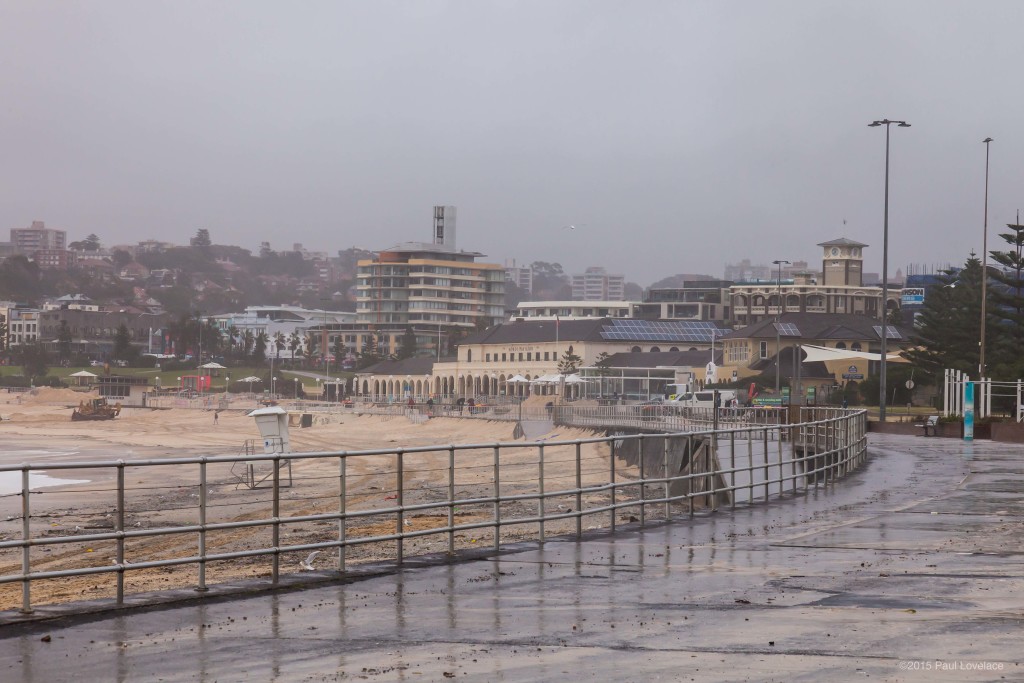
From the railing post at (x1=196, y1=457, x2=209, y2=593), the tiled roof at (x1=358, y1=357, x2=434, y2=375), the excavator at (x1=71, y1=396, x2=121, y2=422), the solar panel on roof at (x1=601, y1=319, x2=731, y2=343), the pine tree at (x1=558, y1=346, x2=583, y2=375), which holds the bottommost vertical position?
the excavator at (x1=71, y1=396, x2=121, y2=422)

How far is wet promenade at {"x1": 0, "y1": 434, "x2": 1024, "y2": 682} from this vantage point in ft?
32.2

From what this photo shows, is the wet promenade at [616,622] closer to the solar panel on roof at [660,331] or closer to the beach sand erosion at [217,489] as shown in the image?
the beach sand erosion at [217,489]

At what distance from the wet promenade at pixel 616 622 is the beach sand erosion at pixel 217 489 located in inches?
49.2

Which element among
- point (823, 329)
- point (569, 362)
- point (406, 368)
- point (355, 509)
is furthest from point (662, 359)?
point (355, 509)

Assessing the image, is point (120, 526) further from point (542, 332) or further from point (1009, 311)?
point (542, 332)

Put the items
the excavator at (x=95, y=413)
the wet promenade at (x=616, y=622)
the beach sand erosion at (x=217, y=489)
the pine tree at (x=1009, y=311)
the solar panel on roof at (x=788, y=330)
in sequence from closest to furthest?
1. the wet promenade at (x=616, y=622)
2. the beach sand erosion at (x=217, y=489)
3. the pine tree at (x=1009, y=311)
4. the excavator at (x=95, y=413)
5. the solar panel on roof at (x=788, y=330)

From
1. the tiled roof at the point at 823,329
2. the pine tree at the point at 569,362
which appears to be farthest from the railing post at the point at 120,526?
the pine tree at the point at 569,362

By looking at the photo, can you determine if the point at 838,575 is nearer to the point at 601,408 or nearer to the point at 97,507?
the point at 97,507

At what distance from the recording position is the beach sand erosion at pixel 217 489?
68.8ft

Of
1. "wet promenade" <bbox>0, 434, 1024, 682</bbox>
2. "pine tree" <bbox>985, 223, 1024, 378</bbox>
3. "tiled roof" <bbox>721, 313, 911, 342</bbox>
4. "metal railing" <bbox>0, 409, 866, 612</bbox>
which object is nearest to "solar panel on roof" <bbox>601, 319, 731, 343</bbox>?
"tiled roof" <bbox>721, 313, 911, 342</bbox>

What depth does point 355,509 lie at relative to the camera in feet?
106

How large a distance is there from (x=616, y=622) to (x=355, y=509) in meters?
21.1

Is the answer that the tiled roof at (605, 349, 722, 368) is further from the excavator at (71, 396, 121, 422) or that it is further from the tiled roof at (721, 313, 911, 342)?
the excavator at (71, 396, 121, 422)

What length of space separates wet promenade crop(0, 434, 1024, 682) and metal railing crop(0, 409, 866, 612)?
66 cm
